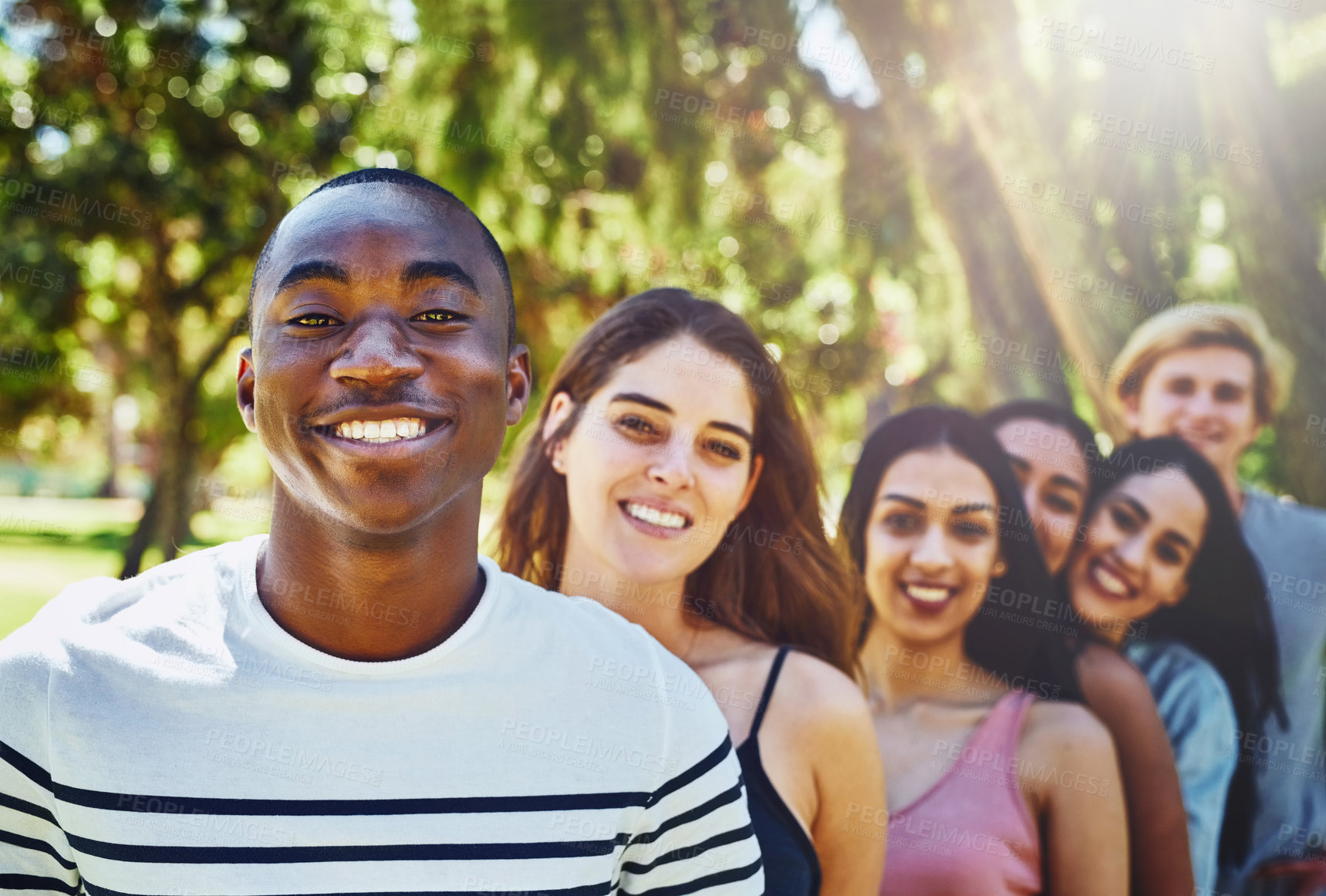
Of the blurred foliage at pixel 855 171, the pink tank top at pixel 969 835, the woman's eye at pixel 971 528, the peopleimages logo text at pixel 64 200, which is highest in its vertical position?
the peopleimages logo text at pixel 64 200

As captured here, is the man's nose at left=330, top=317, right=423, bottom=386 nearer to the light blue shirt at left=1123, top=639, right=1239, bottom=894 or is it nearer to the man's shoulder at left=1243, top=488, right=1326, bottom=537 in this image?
the light blue shirt at left=1123, top=639, right=1239, bottom=894

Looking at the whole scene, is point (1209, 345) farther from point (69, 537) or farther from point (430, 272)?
point (69, 537)

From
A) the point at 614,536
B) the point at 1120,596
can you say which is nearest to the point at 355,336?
the point at 614,536

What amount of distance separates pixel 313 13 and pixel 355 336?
871 cm

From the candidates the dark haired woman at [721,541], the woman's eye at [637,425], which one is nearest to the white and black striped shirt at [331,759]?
the dark haired woman at [721,541]

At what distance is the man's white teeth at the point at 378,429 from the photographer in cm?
147

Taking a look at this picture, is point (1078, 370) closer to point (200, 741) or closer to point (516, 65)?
point (516, 65)

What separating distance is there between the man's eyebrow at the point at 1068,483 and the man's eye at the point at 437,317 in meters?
2.36

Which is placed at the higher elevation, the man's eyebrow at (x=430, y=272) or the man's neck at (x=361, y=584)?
the man's eyebrow at (x=430, y=272)

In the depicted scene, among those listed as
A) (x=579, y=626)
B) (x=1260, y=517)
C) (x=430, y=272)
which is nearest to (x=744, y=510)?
(x=579, y=626)

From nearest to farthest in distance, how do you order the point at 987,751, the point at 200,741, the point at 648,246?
1. the point at 200,741
2. the point at 987,751
3. the point at 648,246

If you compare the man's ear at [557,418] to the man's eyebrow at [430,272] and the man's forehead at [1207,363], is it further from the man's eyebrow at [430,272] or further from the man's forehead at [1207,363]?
the man's forehead at [1207,363]

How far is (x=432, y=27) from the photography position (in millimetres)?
4430

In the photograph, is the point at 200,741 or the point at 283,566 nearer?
the point at 200,741
